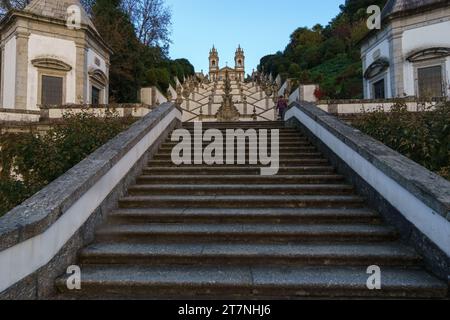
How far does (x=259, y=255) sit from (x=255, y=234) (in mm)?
419

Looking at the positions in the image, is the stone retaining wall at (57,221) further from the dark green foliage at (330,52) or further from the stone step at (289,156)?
the dark green foliage at (330,52)

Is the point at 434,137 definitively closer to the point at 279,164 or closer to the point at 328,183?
the point at 328,183

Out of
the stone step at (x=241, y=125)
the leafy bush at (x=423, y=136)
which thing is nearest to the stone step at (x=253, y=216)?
the leafy bush at (x=423, y=136)

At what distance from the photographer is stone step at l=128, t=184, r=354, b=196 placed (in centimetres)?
515

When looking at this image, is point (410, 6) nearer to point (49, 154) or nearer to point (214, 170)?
point (214, 170)

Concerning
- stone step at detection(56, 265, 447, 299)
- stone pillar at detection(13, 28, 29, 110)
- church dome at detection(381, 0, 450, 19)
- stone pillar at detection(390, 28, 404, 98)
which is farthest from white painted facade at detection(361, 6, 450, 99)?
stone pillar at detection(13, 28, 29, 110)

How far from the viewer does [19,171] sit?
7465mm

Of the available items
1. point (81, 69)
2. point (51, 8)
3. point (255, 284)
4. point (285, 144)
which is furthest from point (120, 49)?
point (255, 284)

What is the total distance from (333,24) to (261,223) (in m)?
63.9

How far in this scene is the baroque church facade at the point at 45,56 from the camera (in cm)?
1603

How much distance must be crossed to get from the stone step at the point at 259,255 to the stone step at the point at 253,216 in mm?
594

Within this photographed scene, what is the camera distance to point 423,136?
5.95 metres

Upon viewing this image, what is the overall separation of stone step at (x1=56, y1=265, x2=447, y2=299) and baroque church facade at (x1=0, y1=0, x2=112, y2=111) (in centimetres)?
1481
